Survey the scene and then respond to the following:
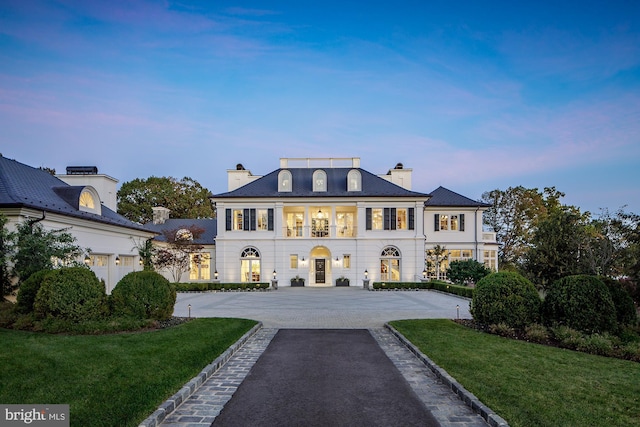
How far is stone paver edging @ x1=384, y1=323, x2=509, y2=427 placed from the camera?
4.60 meters

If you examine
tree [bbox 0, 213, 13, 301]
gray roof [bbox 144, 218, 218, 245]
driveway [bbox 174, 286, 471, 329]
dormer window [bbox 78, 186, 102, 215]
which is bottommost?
driveway [bbox 174, 286, 471, 329]

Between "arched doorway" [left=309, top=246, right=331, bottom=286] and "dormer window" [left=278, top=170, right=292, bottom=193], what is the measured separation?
5.95 metres

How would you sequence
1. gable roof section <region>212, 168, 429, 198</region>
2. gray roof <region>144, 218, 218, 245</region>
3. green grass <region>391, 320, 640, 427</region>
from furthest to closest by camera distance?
1. gray roof <region>144, 218, 218, 245</region>
2. gable roof section <region>212, 168, 429, 198</region>
3. green grass <region>391, 320, 640, 427</region>

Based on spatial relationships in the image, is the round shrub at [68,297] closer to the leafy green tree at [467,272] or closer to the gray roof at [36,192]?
the gray roof at [36,192]

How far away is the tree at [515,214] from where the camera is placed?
41625mm

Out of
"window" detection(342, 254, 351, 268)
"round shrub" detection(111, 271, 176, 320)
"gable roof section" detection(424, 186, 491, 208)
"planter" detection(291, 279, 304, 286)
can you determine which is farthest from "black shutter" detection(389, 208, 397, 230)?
"round shrub" detection(111, 271, 176, 320)

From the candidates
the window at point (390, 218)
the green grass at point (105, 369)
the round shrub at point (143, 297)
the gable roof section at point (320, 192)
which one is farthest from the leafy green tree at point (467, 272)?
the round shrub at point (143, 297)

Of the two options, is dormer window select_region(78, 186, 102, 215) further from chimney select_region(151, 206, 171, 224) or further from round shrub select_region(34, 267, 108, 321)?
chimney select_region(151, 206, 171, 224)

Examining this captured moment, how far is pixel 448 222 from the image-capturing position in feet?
112

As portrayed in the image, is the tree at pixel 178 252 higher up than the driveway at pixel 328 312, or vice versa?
the tree at pixel 178 252

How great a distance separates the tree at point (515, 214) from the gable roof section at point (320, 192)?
54.2ft

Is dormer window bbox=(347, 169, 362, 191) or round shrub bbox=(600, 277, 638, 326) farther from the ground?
dormer window bbox=(347, 169, 362, 191)

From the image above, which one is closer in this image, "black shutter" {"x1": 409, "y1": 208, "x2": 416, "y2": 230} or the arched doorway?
"black shutter" {"x1": 409, "y1": 208, "x2": 416, "y2": 230}

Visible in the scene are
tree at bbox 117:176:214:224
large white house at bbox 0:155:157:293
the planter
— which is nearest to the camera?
large white house at bbox 0:155:157:293
